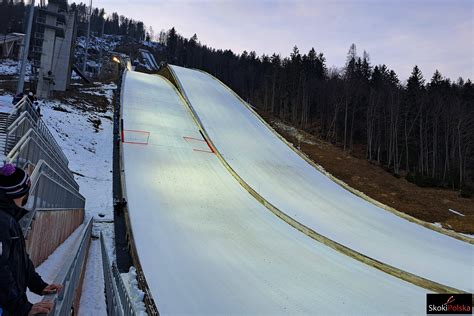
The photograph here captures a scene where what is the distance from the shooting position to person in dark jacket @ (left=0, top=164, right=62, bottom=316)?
1884 mm

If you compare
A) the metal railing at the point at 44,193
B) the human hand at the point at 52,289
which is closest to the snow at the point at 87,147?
the metal railing at the point at 44,193

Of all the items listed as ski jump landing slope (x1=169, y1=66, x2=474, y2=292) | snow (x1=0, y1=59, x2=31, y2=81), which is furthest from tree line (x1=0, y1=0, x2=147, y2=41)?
ski jump landing slope (x1=169, y1=66, x2=474, y2=292)

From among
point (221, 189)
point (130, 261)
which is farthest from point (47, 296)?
point (221, 189)

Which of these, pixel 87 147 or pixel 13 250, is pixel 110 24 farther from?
pixel 13 250

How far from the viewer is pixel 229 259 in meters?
7.88

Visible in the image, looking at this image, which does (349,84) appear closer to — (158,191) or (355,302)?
(158,191)

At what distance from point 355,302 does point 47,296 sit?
557 centimetres

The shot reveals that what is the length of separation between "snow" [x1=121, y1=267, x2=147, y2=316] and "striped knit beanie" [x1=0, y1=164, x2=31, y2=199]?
372 cm

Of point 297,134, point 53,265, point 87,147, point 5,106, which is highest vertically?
point 297,134

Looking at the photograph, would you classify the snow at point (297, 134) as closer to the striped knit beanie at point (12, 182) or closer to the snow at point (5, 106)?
the snow at point (5, 106)

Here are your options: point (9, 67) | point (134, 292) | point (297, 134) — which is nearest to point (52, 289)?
point (134, 292)

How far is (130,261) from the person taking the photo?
25.2 ft

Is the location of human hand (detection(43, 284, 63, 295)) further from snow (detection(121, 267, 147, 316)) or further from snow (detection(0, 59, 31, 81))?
snow (detection(0, 59, 31, 81))

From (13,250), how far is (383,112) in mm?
42071
